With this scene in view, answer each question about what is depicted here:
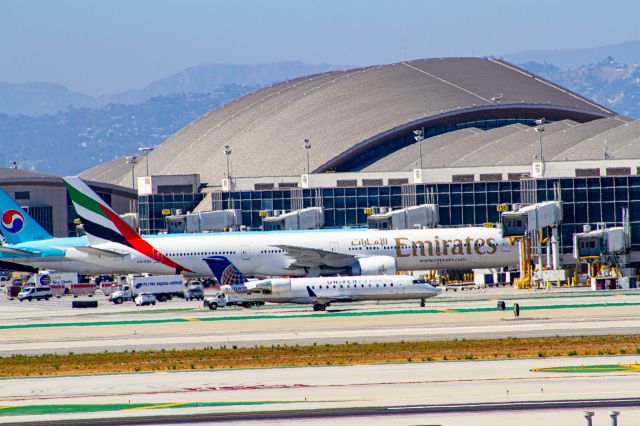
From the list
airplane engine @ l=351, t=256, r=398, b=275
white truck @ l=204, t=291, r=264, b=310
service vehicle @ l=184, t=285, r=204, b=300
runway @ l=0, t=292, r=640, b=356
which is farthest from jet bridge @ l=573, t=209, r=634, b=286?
service vehicle @ l=184, t=285, r=204, b=300

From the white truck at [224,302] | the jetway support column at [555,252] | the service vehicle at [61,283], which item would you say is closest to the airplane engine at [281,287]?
the white truck at [224,302]

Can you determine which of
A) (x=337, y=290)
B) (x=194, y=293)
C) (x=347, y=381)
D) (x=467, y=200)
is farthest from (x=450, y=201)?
(x=347, y=381)

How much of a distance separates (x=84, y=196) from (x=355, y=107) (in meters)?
75.4

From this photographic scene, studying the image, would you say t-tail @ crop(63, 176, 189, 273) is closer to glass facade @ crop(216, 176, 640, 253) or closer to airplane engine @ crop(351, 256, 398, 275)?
airplane engine @ crop(351, 256, 398, 275)

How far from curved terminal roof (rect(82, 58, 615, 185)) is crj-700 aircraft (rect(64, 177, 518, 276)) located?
54567mm

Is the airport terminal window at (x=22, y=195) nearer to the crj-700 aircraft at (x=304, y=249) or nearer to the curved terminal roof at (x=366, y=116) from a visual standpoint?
the curved terminal roof at (x=366, y=116)

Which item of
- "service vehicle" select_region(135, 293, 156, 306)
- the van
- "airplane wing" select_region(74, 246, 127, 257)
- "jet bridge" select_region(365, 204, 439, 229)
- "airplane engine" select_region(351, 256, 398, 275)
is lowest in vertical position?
the van

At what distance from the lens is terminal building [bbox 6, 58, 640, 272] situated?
12362 centimetres

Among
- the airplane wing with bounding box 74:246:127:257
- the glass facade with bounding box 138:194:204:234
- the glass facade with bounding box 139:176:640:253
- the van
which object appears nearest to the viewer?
the airplane wing with bounding box 74:246:127:257

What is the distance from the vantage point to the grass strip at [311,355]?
54.4 m

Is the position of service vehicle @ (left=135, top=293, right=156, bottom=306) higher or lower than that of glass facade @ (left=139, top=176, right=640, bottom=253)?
lower

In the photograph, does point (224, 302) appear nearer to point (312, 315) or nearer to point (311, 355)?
point (312, 315)

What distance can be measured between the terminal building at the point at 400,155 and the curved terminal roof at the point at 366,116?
0.77 ft

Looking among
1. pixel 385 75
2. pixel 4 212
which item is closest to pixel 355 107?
pixel 385 75
